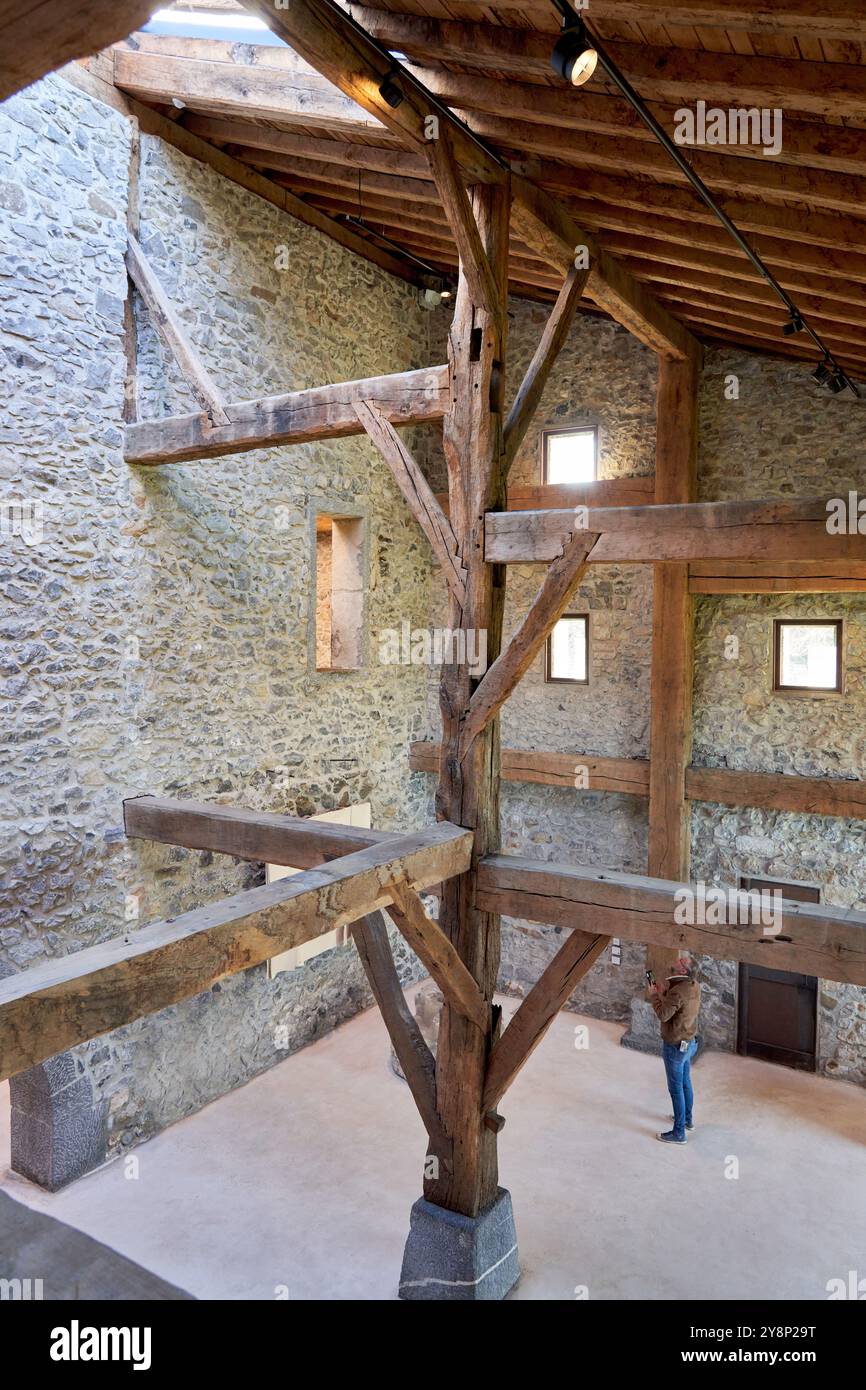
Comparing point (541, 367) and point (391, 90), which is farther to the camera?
point (541, 367)

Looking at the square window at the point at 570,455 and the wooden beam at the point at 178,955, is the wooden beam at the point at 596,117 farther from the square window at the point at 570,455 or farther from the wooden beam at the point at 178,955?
the square window at the point at 570,455

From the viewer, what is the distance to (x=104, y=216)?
5.00 metres

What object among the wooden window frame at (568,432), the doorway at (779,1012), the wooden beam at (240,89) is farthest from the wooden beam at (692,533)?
the doorway at (779,1012)

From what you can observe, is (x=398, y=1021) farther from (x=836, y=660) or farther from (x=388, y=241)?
(x=388, y=241)

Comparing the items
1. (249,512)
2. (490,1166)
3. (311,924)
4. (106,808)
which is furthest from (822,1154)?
(249,512)

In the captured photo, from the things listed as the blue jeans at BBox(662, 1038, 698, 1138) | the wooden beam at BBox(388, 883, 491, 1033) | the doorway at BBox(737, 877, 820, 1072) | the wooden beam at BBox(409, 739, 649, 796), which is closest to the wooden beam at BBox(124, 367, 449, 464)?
the wooden beam at BBox(388, 883, 491, 1033)

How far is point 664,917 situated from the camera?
369cm

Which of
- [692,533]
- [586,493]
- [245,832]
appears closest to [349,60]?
[692,533]

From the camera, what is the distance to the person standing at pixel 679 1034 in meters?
5.50

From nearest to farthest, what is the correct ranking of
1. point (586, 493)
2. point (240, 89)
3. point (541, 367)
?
point (541, 367), point (240, 89), point (586, 493)

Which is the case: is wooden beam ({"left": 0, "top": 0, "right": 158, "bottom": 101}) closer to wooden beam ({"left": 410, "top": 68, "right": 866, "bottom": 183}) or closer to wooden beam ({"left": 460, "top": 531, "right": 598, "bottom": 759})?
wooden beam ({"left": 410, "top": 68, "right": 866, "bottom": 183})

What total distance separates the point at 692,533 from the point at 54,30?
3156mm
